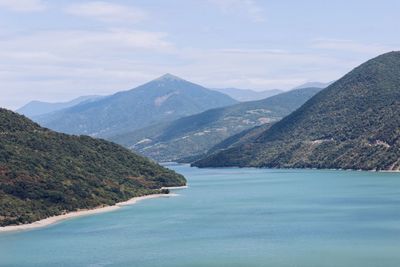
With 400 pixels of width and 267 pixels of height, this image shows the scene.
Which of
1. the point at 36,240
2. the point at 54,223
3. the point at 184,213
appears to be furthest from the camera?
the point at 184,213

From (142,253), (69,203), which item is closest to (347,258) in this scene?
(142,253)

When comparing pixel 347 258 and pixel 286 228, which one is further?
pixel 286 228

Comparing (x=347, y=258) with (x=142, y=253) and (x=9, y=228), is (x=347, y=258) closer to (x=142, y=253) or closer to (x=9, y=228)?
(x=142, y=253)

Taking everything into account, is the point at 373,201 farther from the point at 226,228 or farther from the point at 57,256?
the point at 57,256

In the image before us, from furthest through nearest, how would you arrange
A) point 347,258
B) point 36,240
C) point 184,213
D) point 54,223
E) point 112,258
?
point 184,213, point 54,223, point 36,240, point 112,258, point 347,258

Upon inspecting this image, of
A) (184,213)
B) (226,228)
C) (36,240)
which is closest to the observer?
(36,240)

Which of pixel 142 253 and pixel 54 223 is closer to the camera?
pixel 142 253

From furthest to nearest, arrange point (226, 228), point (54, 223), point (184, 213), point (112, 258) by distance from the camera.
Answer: point (184, 213) < point (54, 223) < point (226, 228) < point (112, 258)

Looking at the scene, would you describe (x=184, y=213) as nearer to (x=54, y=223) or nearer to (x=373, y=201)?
(x=54, y=223)

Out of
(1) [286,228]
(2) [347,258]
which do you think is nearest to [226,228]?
(1) [286,228]
